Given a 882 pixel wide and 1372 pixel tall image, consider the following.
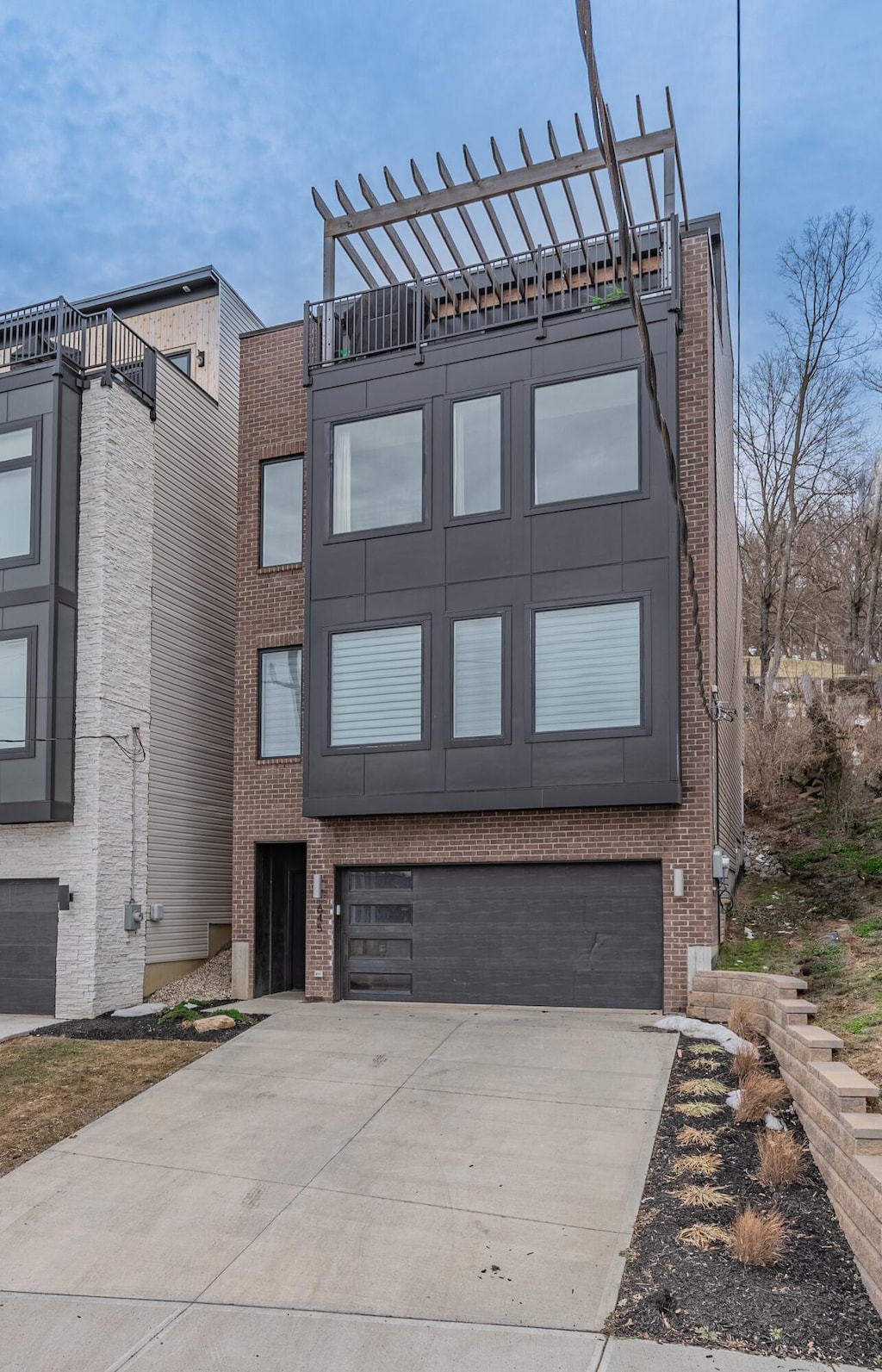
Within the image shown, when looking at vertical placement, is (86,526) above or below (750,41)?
below

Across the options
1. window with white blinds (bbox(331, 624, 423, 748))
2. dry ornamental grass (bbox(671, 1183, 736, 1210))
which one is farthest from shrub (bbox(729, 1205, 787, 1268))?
window with white blinds (bbox(331, 624, 423, 748))

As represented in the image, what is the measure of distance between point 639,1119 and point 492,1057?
2.26 m

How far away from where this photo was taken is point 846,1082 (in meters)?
6.90

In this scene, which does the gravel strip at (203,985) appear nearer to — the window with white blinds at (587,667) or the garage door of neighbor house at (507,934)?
the garage door of neighbor house at (507,934)

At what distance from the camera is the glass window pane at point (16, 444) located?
14.8m

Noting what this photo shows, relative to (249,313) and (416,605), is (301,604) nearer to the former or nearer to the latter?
(416,605)

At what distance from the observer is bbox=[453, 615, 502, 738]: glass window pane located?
42.5 ft

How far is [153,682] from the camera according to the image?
15.6 m


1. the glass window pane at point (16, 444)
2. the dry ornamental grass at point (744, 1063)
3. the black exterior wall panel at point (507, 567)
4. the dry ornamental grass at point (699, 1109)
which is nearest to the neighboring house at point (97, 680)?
the glass window pane at point (16, 444)

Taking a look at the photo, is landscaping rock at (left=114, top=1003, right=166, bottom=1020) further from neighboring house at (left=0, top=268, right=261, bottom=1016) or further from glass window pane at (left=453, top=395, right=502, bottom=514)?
glass window pane at (left=453, top=395, right=502, bottom=514)

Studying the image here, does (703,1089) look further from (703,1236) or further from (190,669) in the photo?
(190,669)

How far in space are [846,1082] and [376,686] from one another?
793cm

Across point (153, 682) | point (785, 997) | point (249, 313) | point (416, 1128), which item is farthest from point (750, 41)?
point (249, 313)

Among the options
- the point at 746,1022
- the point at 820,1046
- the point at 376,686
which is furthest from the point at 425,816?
the point at 820,1046
